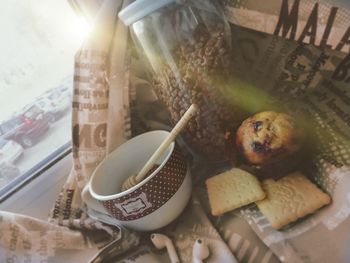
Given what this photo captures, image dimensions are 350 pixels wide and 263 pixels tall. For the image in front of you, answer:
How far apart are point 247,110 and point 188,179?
13 cm

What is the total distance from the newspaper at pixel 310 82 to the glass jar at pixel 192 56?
0.12 feet

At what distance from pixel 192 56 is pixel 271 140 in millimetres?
149

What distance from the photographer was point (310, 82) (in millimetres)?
490

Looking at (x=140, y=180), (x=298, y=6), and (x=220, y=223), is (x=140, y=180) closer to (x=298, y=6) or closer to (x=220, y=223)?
(x=220, y=223)

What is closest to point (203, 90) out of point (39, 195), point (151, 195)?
point (151, 195)

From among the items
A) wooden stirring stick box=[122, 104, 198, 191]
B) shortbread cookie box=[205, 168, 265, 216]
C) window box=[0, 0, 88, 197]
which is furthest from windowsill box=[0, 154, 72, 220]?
shortbread cookie box=[205, 168, 265, 216]

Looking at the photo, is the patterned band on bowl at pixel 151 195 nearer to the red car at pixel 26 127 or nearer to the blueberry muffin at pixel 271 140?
the blueberry muffin at pixel 271 140

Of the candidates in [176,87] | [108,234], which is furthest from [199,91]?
[108,234]

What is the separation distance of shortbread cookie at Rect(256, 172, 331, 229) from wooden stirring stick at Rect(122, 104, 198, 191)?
14cm

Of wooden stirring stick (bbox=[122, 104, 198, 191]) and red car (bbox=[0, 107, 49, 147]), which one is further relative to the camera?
red car (bbox=[0, 107, 49, 147])

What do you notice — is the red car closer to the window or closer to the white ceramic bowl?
the window

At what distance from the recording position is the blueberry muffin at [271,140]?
1.51 ft

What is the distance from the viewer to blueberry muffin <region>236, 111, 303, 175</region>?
46 centimetres

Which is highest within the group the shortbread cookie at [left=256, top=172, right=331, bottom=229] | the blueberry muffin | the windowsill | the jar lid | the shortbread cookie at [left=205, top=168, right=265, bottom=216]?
the jar lid
